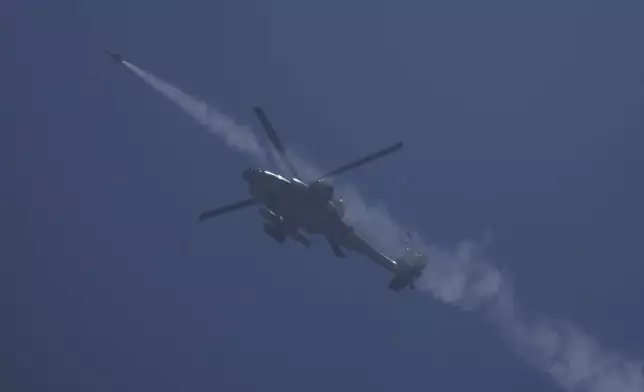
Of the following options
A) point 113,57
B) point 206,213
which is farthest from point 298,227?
point 113,57

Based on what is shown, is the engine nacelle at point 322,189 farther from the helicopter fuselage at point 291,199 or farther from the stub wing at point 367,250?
the stub wing at point 367,250

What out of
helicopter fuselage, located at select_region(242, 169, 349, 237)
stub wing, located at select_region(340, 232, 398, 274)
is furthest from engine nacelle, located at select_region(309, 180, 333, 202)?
stub wing, located at select_region(340, 232, 398, 274)

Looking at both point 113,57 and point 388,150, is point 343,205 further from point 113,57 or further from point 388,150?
point 113,57

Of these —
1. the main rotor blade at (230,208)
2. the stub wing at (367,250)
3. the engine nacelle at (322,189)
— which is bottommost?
the main rotor blade at (230,208)

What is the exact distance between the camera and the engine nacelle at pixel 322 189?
54875mm

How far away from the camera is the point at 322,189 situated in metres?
54.9

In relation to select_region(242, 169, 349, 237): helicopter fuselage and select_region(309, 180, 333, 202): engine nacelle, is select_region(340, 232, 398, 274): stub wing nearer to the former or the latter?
select_region(242, 169, 349, 237): helicopter fuselage

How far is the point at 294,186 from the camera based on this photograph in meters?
55.5

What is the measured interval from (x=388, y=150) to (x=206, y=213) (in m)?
12.8

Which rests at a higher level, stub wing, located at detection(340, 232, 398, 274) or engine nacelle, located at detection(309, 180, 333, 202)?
stub wing, located at detection(340, 232, 398, 274)

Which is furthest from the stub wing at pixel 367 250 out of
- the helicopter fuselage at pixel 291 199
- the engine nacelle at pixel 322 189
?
the engine nacelle at pixel 322 189

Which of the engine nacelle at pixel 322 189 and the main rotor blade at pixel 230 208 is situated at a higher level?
the engine nacelle at pixel 322 189

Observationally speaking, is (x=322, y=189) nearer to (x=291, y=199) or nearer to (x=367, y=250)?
(x=291, y=199)

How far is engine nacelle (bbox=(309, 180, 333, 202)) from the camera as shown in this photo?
180 feet
